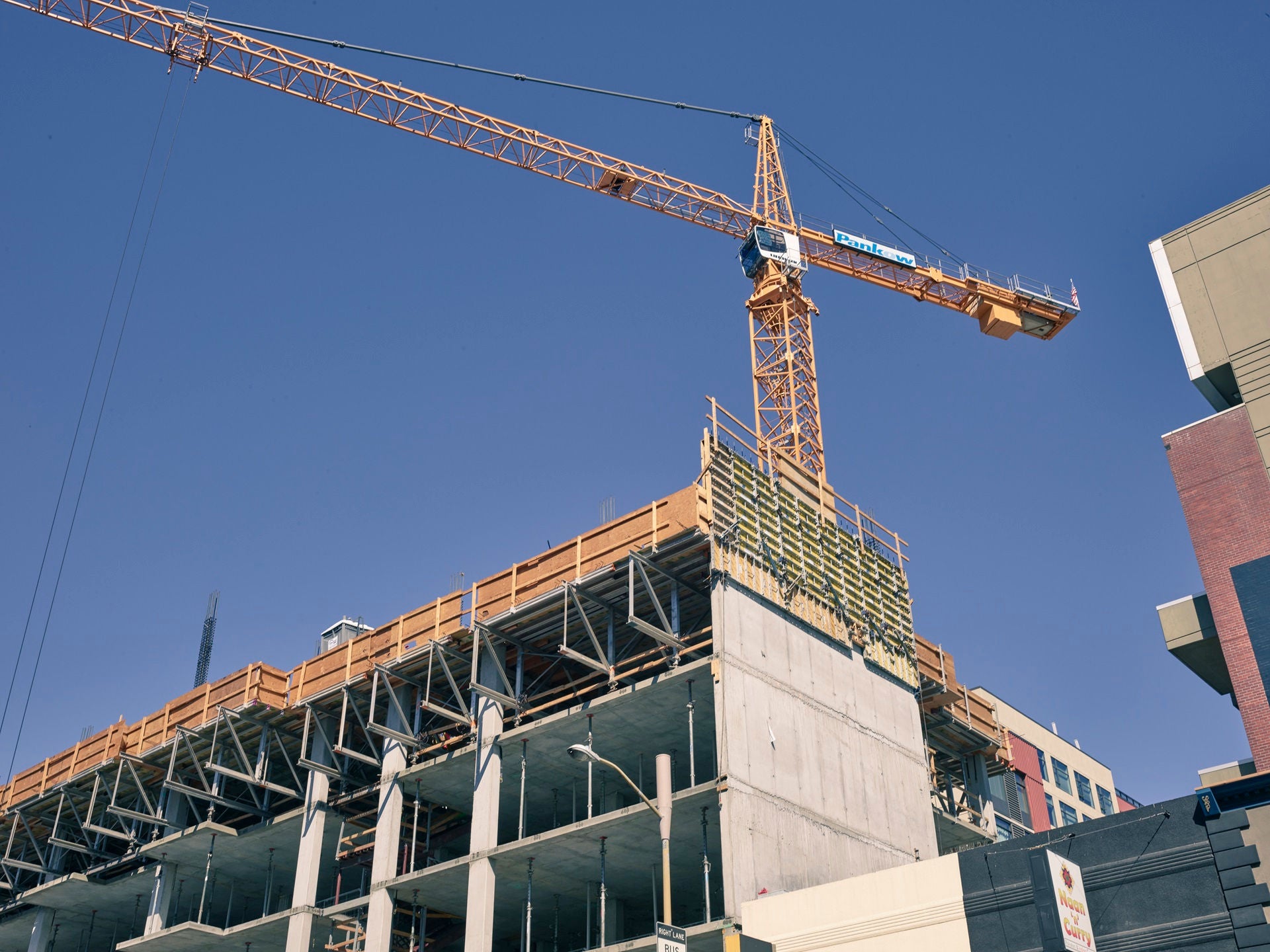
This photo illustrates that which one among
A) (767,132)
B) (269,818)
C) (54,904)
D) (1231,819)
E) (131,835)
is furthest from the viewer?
(767,132)

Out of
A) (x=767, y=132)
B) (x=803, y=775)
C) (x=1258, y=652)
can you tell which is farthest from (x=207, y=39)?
(x=1258, y=652)

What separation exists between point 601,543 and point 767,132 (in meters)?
50.3

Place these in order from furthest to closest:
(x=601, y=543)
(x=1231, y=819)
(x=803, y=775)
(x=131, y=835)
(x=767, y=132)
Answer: (x=767, y=132), (x=131, y=835), (x=601, y=543), (x=803, y=775), (x=1231, y=819)

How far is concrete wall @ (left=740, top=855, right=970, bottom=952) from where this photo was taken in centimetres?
3388

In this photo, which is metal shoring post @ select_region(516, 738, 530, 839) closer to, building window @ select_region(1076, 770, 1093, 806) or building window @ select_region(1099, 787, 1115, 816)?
building window @ select_region(1076, 770, 1093, 806)

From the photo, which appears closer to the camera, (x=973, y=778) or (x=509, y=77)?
(x=973, y=778)

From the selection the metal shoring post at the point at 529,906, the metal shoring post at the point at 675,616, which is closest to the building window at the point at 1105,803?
the metal shoring post at the point at 529,906

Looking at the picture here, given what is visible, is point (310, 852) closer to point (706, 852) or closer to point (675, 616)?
point (675, 616)

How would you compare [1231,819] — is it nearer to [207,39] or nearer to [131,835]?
[131,835]

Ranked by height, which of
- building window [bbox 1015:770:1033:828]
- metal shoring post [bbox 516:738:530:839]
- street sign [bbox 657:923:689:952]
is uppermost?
building window [bbox 1015:770:1033:828]

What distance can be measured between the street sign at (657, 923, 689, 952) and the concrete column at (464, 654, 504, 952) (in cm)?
1709

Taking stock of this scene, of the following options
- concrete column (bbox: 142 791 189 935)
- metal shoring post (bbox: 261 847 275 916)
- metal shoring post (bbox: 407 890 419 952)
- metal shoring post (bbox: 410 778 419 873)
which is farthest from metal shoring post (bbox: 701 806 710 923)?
concrete column (bbox: 142 791 189 935)

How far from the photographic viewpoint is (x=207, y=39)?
3118 inches

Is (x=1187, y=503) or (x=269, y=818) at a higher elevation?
(x=1187, y=503)
